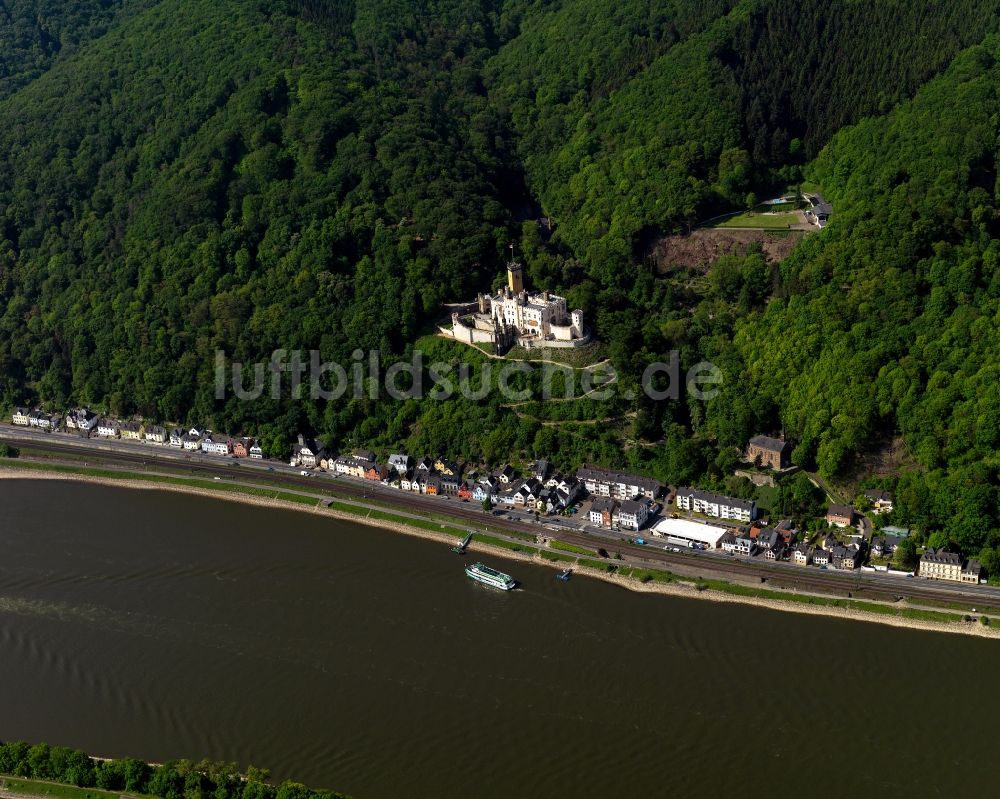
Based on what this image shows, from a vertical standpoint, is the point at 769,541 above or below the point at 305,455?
below

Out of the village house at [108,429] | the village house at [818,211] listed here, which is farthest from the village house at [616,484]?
the village house at [108,429]

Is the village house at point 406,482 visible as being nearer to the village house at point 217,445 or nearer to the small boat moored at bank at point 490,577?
the small boat moored at bank at point 490,577

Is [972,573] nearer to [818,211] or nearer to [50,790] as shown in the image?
[818,211]

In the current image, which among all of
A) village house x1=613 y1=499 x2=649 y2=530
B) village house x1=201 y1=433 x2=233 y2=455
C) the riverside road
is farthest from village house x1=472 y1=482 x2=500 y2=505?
village house x1=201 y1=433 x2=233 y2=455

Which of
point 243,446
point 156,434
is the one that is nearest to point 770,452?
point 243,446

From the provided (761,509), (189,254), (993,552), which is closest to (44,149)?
(189,254)
